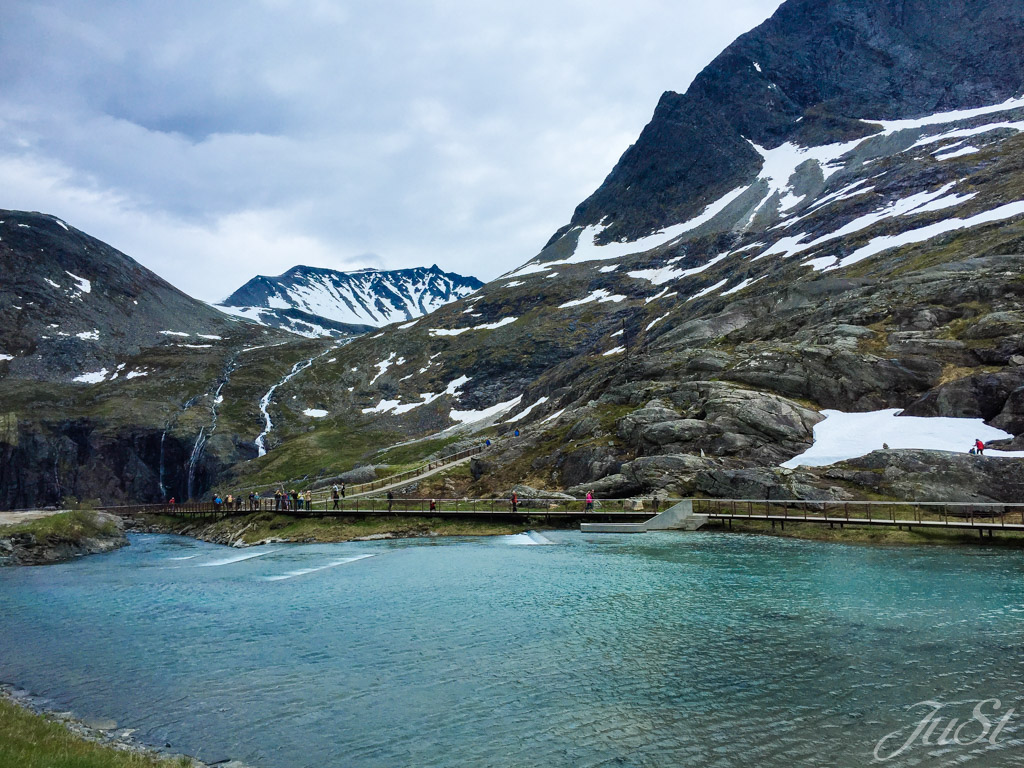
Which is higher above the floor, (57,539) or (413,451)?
(413,451)

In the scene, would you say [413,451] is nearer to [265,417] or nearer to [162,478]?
[265,417]

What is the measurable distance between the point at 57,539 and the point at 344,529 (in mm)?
27810

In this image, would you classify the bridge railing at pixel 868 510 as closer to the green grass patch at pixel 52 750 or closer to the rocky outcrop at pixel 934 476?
the rocky outcrop at pixel 934 476

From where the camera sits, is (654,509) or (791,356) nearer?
(654,509)

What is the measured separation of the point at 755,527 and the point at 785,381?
74.4 feet

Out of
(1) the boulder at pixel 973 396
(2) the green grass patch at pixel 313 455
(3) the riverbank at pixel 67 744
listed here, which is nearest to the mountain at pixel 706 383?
(1) the boulder at pixel 973 396

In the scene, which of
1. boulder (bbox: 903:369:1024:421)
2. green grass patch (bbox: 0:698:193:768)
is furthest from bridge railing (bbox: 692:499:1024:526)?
green grass patch (bbox: 0:698:193:768)

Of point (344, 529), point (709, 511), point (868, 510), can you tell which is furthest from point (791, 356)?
point (344, 529)

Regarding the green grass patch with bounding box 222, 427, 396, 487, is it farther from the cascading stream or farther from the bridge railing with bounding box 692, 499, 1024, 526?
the bridge railing with bounding box 692, 499, 1024, 526

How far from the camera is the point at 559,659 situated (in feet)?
77.2

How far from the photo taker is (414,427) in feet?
506

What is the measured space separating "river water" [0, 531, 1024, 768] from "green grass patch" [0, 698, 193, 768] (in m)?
2.08

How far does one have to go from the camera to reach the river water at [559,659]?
16.8 m

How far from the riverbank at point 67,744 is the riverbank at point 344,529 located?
145 feet
